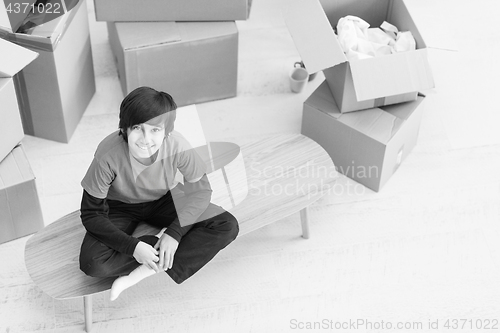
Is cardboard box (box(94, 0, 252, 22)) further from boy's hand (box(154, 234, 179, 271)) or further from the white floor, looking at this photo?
boy's hand (box(154, 234, 179, 271))

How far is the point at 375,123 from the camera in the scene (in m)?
2.24

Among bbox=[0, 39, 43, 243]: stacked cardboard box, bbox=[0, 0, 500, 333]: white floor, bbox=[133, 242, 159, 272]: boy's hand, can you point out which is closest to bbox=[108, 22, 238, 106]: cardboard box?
bbox=[0, 0, 500, 333]: white floor

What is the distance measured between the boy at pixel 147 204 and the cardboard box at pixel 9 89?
336 mm

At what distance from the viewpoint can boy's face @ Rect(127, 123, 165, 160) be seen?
171 centimetres

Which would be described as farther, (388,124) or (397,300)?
(388,124)

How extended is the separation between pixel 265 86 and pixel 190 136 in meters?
0.56

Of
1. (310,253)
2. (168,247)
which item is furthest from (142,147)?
(310,253)

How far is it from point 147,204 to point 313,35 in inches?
28.5

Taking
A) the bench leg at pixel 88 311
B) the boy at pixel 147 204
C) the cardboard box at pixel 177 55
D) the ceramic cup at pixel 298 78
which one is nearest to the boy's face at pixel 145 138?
the boy at pixel 147 204

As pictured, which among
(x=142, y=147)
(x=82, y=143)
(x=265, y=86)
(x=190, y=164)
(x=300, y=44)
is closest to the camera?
(x=142, y=147)

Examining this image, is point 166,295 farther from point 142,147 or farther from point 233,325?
point 142,147

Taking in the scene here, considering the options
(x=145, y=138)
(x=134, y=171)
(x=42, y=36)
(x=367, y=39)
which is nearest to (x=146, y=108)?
(x=145, y=138)

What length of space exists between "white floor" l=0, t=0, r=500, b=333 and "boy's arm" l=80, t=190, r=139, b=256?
0.26 meters

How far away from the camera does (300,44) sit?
2.16 meters
